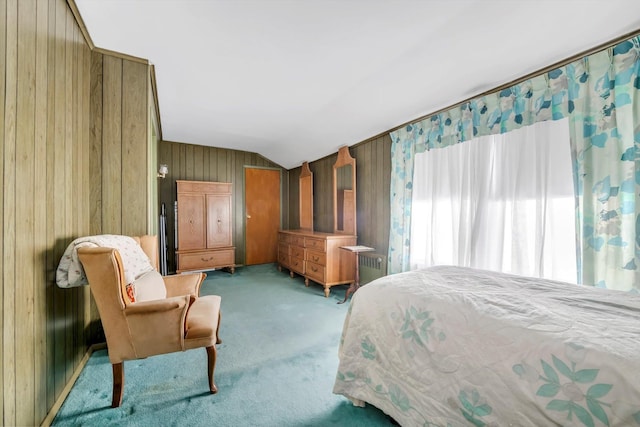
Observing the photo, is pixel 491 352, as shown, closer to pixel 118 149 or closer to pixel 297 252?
pixel 118 149

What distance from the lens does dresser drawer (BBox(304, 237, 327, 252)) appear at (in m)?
3.60

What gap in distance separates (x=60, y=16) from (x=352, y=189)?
312cm

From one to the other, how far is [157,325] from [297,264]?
2.85 m

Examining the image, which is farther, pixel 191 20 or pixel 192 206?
pixel 192 206

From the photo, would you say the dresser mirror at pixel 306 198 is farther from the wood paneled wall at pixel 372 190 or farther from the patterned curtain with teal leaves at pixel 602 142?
the patterned curtain with teal leaves at pixel 602 142

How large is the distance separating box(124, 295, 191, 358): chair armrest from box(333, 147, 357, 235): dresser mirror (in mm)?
2643

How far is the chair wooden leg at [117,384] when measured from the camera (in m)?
1.46

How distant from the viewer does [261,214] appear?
5516mm

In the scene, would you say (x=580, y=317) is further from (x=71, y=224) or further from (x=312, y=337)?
(x=71, y=224)

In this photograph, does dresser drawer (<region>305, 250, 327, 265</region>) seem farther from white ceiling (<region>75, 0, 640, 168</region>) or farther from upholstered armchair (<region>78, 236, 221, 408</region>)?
upholstered armchair (<region>78, 236, 221, 408</region>)

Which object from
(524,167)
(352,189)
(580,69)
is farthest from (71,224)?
(580,69)

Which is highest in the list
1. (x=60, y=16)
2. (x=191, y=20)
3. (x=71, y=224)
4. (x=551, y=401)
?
(x=191, y=20)

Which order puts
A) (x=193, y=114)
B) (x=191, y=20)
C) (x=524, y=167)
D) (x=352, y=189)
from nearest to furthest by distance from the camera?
(x=191, y=20) → (x=524, y=167) → (x=193, y=114) → (x=352, y=189)

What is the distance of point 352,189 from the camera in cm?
378
